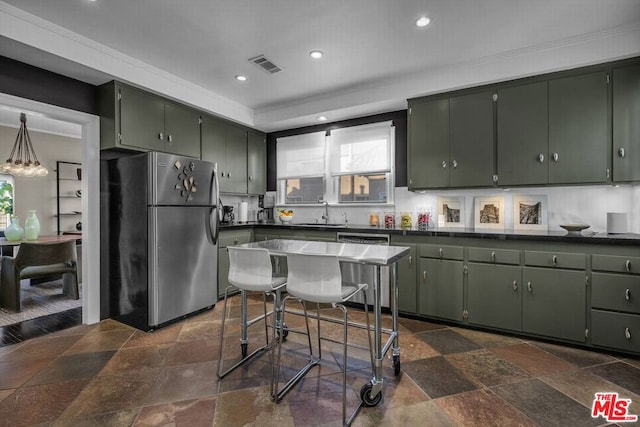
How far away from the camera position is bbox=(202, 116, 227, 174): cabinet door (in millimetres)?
4164

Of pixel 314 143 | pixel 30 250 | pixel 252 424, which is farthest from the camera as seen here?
pixel 314 143

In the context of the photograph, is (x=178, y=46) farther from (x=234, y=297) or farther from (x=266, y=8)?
(x=234, y=297)

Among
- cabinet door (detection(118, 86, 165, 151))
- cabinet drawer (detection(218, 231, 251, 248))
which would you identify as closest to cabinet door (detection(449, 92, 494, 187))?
cabinet drawer (detection(218, 231, 251, 248))

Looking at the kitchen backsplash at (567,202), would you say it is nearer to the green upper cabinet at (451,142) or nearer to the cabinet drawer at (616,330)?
the green upper cabinet at (451,142)

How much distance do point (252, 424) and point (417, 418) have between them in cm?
93

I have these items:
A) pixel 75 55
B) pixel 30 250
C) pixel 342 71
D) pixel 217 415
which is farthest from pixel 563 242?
pixel 30 250

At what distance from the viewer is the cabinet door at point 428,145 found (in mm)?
3506

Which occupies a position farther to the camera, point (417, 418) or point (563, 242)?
point (563, 242)

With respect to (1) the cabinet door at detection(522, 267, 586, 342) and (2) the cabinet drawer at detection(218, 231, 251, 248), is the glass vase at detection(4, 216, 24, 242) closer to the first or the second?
(2) the cabinet drawer at detection(218, 231, 251, 248)

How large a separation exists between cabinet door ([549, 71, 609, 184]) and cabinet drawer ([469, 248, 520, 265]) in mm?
832

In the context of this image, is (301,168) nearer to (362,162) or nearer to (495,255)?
(362,162)

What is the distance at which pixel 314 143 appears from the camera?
479 centimetres

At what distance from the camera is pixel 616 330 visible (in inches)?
100

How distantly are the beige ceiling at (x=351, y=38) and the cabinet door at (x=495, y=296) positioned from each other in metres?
1.89
